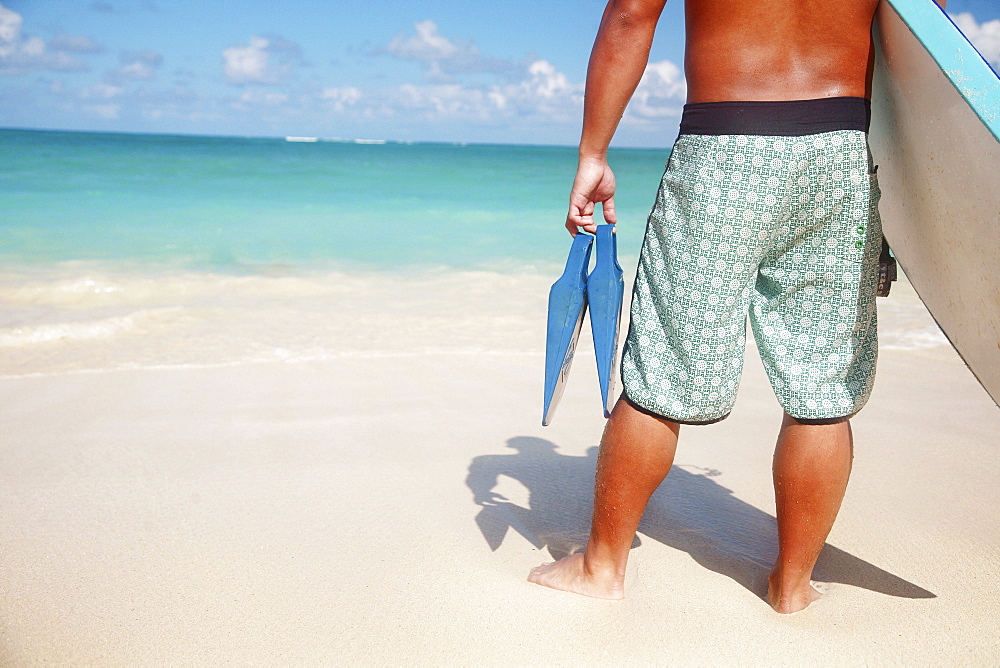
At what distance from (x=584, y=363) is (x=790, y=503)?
216 cm

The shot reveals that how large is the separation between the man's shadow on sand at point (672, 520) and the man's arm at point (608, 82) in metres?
0.93

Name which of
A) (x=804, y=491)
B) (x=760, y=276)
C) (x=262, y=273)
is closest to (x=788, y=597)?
(x=804, y=491)

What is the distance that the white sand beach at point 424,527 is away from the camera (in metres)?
1.56

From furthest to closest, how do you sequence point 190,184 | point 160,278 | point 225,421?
point 190,184 < point 160,278 < point 225,421

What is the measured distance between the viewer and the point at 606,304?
1.65m

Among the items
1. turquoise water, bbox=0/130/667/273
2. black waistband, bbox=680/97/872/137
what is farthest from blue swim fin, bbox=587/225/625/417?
turquoise water, bbox=0/130/667/273

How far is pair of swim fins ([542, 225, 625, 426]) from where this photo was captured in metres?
1.64

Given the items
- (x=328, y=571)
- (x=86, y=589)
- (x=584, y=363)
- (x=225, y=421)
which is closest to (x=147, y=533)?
(x=86, y=589)

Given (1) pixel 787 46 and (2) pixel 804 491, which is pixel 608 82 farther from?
(2) pixel 804 491

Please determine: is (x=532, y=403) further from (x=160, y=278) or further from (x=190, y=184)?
(x=190, y=184)

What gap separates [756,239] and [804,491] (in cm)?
54

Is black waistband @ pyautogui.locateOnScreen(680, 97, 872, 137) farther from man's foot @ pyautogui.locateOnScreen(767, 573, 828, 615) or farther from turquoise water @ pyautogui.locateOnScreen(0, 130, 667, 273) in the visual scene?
turquoise water @ pyautogui.locateOnScreen(0, 130, 667, 273)

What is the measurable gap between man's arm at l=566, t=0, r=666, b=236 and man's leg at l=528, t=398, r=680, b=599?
1.48ft

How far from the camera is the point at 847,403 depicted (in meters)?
1.50
